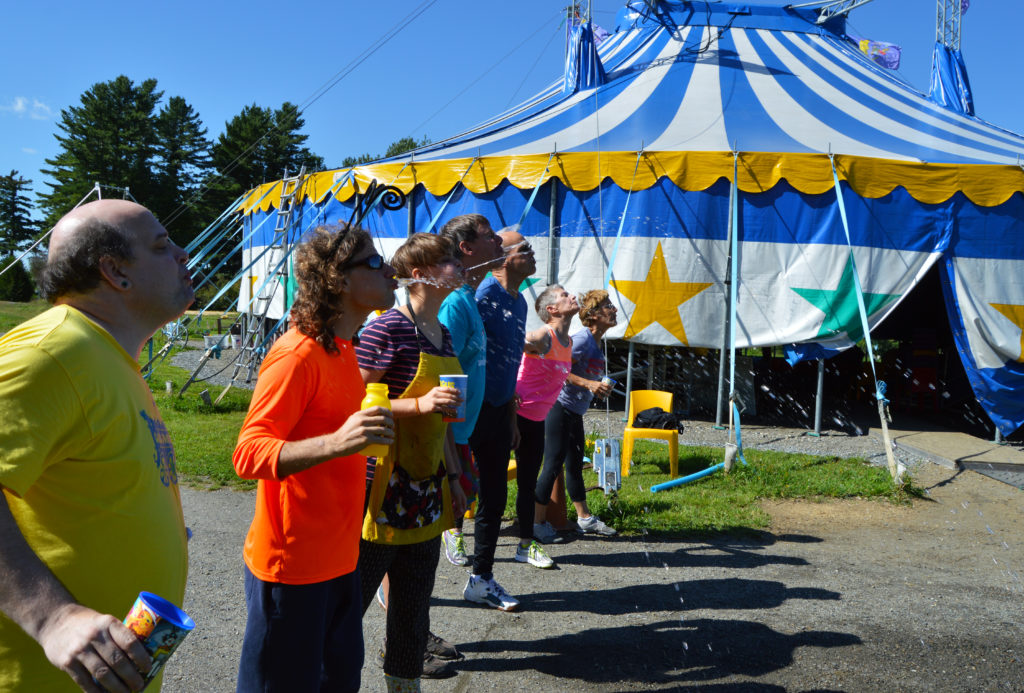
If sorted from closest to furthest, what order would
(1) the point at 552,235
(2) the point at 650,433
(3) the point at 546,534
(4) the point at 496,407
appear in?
1. (4) the point at 496,407
2. (3) the point at 546,534
3. (2) the point at 650,433
4. (1) the point at 552,235

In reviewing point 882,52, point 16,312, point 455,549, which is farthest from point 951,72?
point 16,312

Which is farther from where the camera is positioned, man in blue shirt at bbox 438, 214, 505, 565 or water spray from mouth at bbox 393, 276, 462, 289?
A: man in blue shirt at bbox 438, 214, 505, 565

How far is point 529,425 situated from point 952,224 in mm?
6784

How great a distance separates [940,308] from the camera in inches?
487

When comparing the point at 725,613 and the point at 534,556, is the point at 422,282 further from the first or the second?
the point at 725,613

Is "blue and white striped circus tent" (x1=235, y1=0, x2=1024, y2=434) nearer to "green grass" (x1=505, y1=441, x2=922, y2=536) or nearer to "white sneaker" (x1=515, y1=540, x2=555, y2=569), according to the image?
"green grass" (x1=505, y1=441, x2=922, y2=536)

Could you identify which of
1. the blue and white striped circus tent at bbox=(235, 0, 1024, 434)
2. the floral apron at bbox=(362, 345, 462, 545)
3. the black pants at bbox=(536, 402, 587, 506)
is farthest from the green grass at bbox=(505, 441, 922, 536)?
the floral apron at bbox=(362, 345, 462, 545)

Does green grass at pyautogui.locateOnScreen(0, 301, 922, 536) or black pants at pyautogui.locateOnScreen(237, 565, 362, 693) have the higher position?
black pants at pyautogui.locateOnScreen(237, 565, 362, 693)

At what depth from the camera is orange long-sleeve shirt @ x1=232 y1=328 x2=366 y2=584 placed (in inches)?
71.1

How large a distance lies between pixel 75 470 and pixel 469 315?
1915 mm

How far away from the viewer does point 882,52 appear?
14305 mm

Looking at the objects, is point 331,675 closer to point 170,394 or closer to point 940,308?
point 170,394

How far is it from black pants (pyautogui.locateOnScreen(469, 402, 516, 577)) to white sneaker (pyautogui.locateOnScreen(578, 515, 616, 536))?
1442mm

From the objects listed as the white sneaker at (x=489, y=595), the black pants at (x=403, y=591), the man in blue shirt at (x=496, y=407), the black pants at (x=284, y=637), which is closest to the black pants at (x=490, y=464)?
the man in blue shirt at (x=496, y=407)
